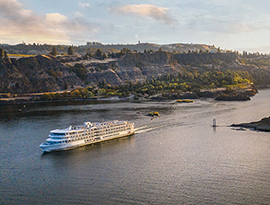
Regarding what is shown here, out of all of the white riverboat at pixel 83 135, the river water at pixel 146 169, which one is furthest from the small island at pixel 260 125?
the white riverboat at pixel 83 135

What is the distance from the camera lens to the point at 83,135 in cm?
6606

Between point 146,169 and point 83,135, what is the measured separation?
21.7 metres

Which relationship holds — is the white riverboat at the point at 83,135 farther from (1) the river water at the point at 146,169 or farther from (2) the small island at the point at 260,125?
(2) the small island at the point at 260,125

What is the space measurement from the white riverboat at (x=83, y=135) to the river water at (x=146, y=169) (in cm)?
180

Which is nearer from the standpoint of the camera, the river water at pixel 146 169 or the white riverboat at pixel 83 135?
the river water at pixel 146 169

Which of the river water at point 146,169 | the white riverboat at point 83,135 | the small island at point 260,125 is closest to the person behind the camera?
the river water at point 146,169

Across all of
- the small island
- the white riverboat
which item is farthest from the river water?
the small island

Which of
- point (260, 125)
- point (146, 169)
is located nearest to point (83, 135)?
point (146, 169)

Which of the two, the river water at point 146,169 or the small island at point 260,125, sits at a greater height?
the small island at point 260,125

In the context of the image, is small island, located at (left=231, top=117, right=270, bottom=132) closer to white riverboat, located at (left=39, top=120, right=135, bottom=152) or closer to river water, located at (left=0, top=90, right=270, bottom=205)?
river water, located at (left=0, top=90, right=270, bottom=205)

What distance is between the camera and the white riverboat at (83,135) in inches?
2439

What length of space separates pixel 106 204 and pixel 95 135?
32.5m

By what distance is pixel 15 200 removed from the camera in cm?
3922

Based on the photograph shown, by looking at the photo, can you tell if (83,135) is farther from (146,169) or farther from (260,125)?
(260,125)
